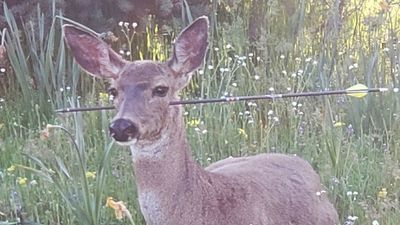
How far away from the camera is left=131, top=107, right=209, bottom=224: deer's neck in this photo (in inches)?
163

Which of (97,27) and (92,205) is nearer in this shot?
(92,205)

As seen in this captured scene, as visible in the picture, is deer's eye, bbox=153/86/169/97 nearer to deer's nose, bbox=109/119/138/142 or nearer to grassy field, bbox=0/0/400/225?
deer's nose, bbox=109/119/138/142

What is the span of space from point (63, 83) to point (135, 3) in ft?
4.01

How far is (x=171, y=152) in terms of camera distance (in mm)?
4184

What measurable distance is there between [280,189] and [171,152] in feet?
2.42

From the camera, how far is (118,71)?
4363 millimetres

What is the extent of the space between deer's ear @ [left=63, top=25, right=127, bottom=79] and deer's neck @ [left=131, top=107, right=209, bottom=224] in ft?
1.26

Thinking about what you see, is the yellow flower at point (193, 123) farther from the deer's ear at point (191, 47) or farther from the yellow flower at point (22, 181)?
the deer's ear at point (191, 47)

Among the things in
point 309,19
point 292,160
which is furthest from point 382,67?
point 292,160

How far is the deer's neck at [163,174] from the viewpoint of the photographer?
4141 mm

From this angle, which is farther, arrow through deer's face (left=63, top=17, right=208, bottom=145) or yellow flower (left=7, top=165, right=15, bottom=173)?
yellow flower (left=7, top=165, right=15, bottom=173)

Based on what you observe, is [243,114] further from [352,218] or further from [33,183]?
[352,218]

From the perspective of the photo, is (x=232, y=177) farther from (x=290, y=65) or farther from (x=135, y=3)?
(x=135, y=3)

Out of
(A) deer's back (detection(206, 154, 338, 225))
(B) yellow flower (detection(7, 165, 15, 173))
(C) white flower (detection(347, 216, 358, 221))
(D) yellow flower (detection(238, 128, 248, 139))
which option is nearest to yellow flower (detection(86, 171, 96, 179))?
(B) yellow flower (detection(7, 165, 15, 173))
